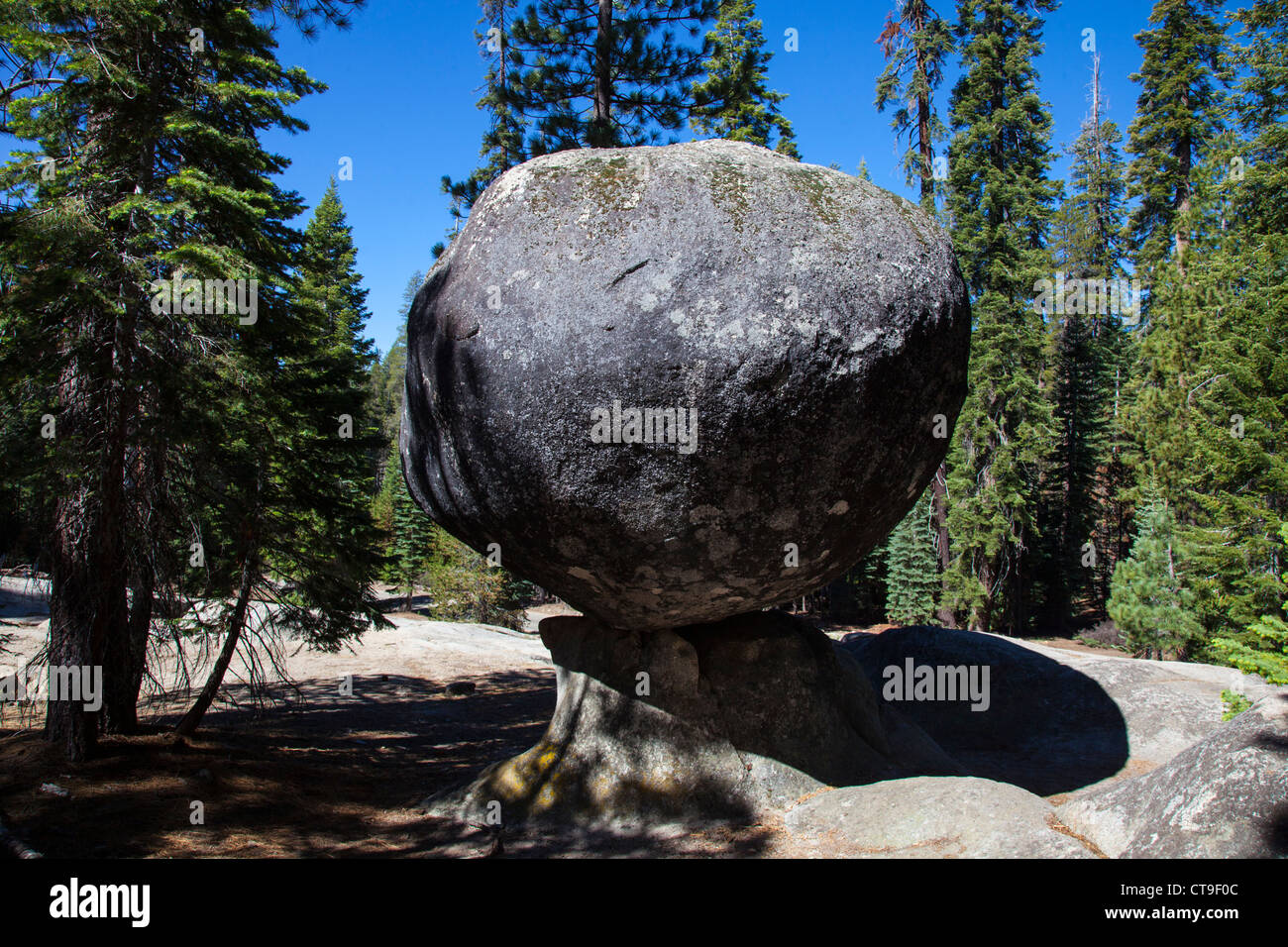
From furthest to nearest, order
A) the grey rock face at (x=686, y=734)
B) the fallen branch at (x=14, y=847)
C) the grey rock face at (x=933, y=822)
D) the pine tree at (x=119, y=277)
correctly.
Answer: the pine tree at (x=119, y=277) → the grey rock face at (x=686, y=734) → the fallen branch at (x=14, y=847) → the grey rock face at (x=933, y=822)

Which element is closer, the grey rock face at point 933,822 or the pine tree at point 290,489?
the grey rock face at point 933,822

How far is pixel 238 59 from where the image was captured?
6.41 m

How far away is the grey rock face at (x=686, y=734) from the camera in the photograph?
471 cm

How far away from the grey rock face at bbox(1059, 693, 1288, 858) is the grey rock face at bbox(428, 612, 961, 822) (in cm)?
161

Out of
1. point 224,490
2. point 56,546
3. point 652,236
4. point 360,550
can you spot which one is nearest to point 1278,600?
point 652,236

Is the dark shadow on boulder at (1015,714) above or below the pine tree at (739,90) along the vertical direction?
below

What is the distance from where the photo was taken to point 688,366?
12.1 feet

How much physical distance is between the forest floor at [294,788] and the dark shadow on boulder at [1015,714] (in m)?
3.26

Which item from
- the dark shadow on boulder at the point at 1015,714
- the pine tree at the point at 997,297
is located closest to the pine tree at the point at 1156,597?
the pine tree at the point at 997,297

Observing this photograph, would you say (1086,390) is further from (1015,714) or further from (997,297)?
(1015,714)

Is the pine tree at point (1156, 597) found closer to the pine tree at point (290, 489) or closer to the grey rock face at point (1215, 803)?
the grey rock face at point (1215, 803)

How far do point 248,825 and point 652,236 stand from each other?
4.42 metres

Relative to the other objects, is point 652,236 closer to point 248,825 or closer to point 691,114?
point 248,825

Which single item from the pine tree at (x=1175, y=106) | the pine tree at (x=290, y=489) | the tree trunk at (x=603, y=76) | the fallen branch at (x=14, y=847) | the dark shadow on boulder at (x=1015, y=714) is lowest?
the dark shadow on boulder at (x=1015, y=714)
